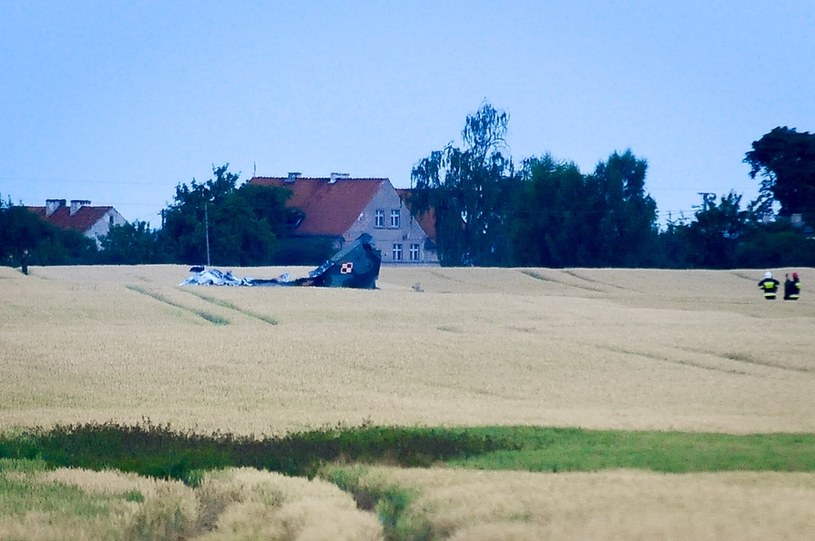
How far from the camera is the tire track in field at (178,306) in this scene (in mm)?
31438

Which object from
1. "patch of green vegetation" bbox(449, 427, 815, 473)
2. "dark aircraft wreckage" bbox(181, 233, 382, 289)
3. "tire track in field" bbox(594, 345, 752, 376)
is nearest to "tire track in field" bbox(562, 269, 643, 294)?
"dark aircraft wreckage" bbox(181, 233, 382, 289)

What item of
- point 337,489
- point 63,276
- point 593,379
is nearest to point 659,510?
point 337,489

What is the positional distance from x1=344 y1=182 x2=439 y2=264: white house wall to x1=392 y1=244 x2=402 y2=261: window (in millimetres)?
172

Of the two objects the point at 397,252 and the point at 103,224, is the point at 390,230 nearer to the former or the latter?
the point at 397,252

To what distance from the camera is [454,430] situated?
14.2 meters

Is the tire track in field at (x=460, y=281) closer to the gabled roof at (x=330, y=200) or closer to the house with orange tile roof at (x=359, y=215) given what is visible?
the house with orange tile roof at (x=359, y=215)

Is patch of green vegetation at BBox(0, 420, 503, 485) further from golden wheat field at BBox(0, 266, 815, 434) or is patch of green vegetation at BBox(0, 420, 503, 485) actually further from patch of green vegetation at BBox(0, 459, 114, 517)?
patch of green vegetation at BBox(0, 459, 114, 517)

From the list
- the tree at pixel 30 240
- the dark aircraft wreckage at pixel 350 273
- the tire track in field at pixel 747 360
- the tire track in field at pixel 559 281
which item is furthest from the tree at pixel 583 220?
the tire track in field at pixel 747 360

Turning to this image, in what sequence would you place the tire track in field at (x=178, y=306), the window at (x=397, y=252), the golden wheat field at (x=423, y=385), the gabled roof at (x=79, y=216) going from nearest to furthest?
the golden wheat field at (x=423, y=385)
the tire track in field at (x=178, y=306)
the window at (x=397, y=252)
the gabled roof at (x=79, y=216)

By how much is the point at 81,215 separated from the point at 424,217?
31233 millimetres

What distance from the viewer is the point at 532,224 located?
8444cm

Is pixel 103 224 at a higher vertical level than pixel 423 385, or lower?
higher

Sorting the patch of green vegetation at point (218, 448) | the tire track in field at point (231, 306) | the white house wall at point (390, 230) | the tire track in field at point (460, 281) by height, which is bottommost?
the patch of green vegetation at point (218, 448)

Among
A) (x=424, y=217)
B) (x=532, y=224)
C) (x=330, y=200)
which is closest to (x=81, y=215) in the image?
(x=330, y=200)
